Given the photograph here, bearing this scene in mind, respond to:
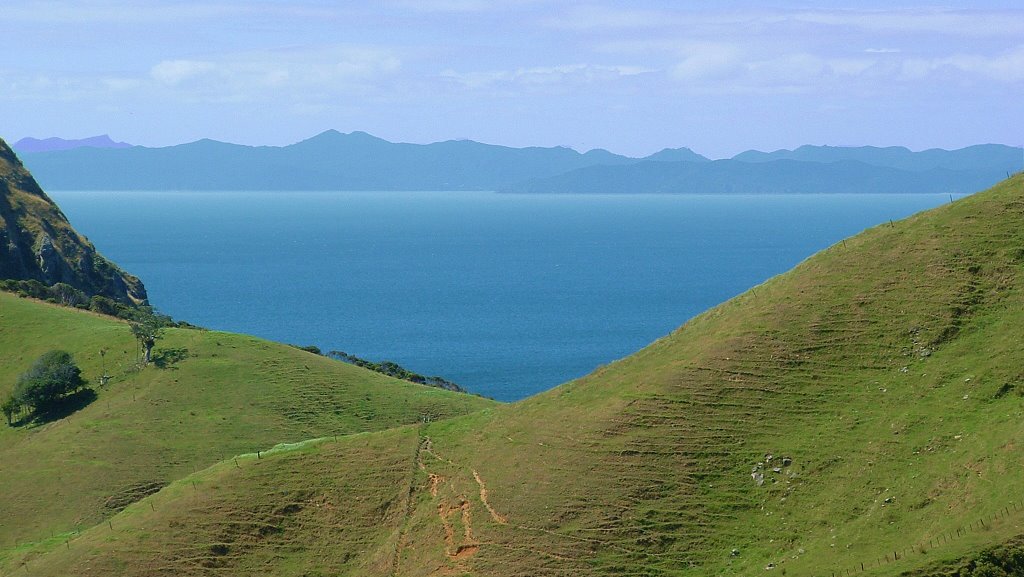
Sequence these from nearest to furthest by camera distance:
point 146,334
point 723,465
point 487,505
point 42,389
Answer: point 723,465, point 487,505, point 42,389, point 146,334

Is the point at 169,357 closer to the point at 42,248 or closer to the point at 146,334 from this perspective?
the point at 146,334

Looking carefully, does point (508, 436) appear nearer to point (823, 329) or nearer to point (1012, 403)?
point (823, 329)

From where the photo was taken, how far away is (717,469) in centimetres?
4738

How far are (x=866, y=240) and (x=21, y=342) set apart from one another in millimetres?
73957

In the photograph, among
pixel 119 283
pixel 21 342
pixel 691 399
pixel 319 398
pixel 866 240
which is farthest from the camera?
pixel 119 283

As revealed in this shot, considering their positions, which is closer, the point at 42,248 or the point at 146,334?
the point at 146,334

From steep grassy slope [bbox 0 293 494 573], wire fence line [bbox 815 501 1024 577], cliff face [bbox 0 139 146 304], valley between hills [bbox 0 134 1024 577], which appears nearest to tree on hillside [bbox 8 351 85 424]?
steep grassy slope [bbox 0 293 494 573]

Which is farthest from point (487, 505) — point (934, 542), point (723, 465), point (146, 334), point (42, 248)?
point (42, 248)

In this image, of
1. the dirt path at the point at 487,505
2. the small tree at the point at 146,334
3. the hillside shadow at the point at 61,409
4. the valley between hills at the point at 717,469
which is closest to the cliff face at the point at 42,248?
the small tree at the point at 146,334

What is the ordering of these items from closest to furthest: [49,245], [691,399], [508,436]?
1. [691,399]
2. [508,436]
3. [49,245]

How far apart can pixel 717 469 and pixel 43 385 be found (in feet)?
190

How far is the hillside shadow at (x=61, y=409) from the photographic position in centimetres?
8212

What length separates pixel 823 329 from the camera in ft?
177

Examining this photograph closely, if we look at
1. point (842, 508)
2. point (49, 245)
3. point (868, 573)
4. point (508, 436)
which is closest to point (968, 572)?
point (868, 573)
